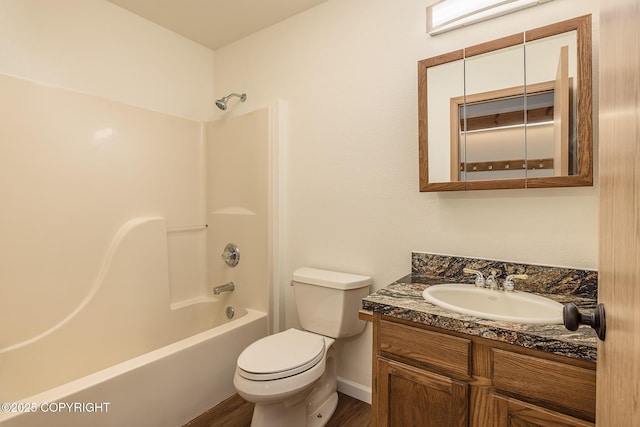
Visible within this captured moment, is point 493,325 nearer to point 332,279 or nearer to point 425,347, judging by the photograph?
point 425,347

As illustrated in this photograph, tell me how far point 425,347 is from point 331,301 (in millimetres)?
704

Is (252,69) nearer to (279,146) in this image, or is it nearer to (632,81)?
(279,146)

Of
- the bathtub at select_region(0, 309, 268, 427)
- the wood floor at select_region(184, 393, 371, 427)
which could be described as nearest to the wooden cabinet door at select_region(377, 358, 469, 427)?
the wood floor at select_region(184, 393, 371, 427)

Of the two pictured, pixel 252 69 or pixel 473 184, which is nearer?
pixel 473 184

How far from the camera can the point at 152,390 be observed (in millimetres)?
1541

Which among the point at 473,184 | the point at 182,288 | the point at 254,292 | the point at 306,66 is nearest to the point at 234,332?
the point at 254,292

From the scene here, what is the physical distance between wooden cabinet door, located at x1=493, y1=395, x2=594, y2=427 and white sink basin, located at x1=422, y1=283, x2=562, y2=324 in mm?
267

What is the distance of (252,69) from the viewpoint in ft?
7.75

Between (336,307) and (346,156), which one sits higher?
(346,156)

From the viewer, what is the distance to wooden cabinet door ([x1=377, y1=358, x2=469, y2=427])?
1.08 m

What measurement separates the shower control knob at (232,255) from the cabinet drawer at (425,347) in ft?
4.54

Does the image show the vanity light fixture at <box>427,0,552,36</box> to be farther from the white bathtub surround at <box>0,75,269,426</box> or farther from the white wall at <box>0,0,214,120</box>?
the white wall at <box>0,0,214,120</box>

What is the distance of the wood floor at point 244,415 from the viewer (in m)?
1.70

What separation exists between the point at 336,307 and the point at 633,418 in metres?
1.40
